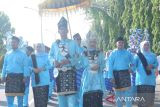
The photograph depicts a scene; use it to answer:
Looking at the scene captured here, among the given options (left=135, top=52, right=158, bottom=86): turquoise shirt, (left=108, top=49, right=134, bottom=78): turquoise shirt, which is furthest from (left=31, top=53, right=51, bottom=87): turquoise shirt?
(left=135, top=52, right=158, bottom=86): turquoise shirt

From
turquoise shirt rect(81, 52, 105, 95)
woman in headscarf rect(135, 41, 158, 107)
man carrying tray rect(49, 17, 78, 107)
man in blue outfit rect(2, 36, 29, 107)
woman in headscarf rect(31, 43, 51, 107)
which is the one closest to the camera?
man carrying tray rect(49, 17, 78, 107)

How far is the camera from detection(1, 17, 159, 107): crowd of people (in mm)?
8312

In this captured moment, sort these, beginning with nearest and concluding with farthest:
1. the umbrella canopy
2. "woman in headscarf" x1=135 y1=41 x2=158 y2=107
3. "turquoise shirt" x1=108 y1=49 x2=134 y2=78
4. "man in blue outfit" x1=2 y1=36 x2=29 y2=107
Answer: "man in blue outfit" x1=2 y1=36 x2=29 y2=107 → "turquoise shirt" x1=108 y1=49 x2=134 y2=78 → "woman in headscarf" x1=135 y1=41 x2=158 y2=107 → the umbrella canopy

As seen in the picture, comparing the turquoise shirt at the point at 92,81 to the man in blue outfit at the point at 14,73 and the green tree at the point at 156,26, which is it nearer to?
the man in blue outfit at the point at 14,73

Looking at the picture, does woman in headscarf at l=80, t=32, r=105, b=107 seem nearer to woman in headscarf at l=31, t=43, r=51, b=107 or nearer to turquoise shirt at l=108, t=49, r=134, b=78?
turquoise shirt at l=108, t=49, r=134, b=78

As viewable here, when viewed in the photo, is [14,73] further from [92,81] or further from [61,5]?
[61,5]

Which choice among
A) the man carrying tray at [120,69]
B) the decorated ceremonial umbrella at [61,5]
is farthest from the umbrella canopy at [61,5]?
the man carrying tray at [120,69]

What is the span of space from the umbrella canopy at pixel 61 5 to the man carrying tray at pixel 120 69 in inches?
76.7

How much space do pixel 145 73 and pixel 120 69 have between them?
607 millimetres

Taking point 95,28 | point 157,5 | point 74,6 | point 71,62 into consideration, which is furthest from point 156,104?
point 95,28

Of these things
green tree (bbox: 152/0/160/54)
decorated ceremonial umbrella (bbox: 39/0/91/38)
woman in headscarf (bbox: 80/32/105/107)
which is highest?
green tree (bbox: 152/0/160/54)

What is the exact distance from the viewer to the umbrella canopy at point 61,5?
40.4ft

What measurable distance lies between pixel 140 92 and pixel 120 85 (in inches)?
22.2

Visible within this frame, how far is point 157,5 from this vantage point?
82.6 ft
